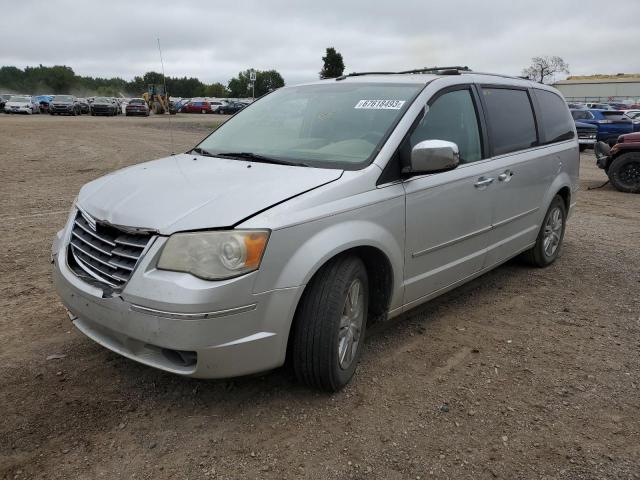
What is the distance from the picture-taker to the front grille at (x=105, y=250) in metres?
2.78

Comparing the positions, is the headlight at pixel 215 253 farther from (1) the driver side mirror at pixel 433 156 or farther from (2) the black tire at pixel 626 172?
(2) the black tire at pixel 626 172

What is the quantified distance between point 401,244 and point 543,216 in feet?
8.07

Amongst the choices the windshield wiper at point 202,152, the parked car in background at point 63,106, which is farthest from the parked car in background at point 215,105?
the windshield wiper at point 202,152

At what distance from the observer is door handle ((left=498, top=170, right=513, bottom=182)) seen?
4.34 meters

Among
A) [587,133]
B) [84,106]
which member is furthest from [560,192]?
[84,106]

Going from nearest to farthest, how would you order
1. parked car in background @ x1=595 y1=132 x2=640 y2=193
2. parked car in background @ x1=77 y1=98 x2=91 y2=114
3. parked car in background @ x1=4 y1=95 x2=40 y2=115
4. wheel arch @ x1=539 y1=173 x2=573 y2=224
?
wheel arch @ x1=539 y1=173 x2=573 y2=224
parked car in background @ x1=595 y1=132 x2=640 y2=193
parked car in background @ x1=4 y1=95 x2=40 y2=115
parked car in background @ x1=77 y1=98 x2=91 y2=114

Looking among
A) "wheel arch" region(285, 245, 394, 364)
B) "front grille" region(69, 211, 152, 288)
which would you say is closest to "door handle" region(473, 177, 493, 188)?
"wheel arch" region(285, 245, 394, 364)

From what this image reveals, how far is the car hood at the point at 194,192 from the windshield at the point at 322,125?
259 millimetres

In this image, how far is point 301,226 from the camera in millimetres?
2795

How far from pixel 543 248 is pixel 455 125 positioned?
6.89 ft

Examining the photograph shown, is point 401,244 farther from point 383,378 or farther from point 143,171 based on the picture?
point 143,171

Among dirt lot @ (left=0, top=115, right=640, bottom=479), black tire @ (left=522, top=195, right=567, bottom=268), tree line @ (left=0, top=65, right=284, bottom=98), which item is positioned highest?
tree line @ (left=0, top=65, right=284, bottom=98)

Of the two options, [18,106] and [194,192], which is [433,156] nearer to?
[194,192]

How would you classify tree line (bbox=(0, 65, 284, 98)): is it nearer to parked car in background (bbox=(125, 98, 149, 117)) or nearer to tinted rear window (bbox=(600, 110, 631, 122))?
parked car in background (bbox=(125, 98, 149, 117))
